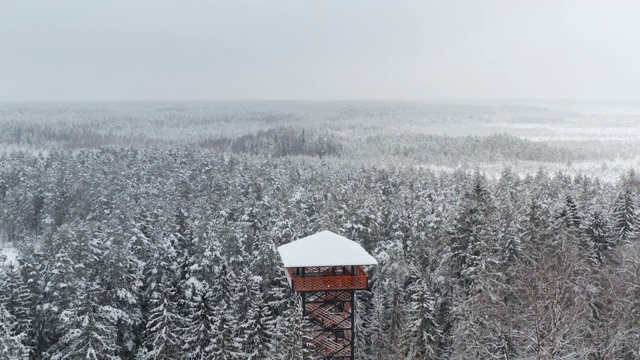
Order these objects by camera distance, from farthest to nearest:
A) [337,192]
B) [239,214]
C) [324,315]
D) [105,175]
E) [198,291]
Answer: [105,175] → [337,192] → [239,214] → [198,291] → [324,315]

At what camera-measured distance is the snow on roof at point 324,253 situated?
22.7 meters

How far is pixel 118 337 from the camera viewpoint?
35344 mm

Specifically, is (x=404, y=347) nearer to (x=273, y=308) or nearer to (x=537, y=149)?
(x=273, y=308)

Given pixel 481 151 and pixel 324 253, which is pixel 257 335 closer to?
pixel 324 253

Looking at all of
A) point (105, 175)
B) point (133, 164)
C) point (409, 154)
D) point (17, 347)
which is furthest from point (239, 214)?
point (409, 154)

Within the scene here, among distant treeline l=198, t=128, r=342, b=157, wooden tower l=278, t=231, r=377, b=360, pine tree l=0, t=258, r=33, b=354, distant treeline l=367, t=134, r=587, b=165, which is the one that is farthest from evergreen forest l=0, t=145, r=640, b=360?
distant treeline l=367, t=134, r=587, b=165

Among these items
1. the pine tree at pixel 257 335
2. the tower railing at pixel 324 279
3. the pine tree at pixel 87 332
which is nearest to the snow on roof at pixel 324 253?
the tower railing at pixel 324 279

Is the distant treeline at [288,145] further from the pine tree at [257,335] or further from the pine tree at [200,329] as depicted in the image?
the pine tree at [257,335]

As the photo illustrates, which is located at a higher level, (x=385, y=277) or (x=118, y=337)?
(x=385, y=277)

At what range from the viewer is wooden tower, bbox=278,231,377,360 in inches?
904

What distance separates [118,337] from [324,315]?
17.6m

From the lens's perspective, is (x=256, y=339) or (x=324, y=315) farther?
(x=256, y=339)

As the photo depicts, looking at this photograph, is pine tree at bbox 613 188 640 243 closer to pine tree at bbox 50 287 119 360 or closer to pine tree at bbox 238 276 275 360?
pine tree at bbox 238 276 275 360

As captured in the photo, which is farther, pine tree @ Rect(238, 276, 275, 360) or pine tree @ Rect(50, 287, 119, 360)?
pine tree @ Rect(238, 276, 275, 360)
